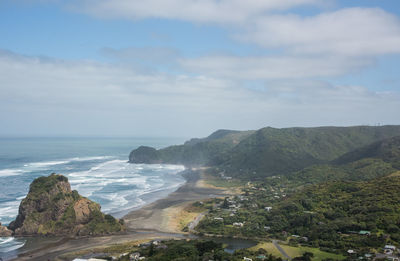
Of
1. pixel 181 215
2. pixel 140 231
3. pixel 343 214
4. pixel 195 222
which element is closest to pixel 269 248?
pixel 343 214

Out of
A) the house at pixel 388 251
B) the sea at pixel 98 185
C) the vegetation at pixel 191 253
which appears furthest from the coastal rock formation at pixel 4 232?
the house at pixel 388 251

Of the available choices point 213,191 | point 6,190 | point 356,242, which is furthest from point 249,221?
point 6,190

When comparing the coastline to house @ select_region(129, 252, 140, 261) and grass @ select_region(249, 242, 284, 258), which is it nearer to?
house @ select_region(129, 252, 140, 261)

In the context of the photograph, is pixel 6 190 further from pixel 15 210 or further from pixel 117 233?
pixel 117 233

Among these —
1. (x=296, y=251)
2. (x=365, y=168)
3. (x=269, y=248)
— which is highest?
(x=365, y=168)

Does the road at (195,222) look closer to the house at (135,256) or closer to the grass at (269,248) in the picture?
the grass at (269,248)

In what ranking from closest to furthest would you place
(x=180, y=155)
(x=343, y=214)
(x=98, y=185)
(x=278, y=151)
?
1. (x=343, y=214)
2. (x=98, y=185)
3. (x=278, y=151)
4. (x=180, y=155)

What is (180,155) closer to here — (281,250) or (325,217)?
(325,217)

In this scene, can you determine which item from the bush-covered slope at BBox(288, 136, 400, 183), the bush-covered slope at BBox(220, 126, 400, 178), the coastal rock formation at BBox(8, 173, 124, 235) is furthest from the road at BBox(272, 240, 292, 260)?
the bush-covered slope at BBox(220, 126, 400, 178)
